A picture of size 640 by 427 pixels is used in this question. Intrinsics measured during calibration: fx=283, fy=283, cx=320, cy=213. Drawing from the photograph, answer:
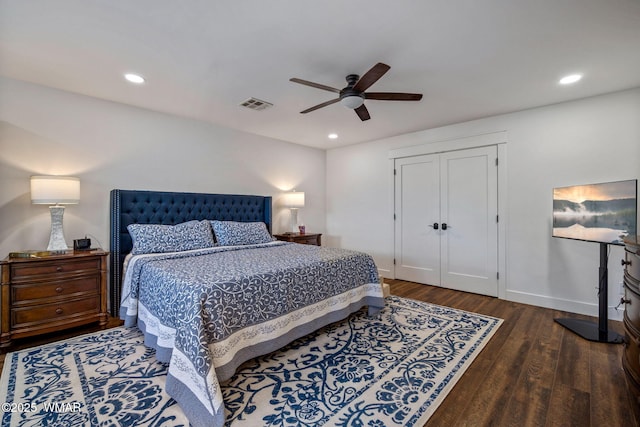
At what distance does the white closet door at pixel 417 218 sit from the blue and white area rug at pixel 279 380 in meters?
1.83

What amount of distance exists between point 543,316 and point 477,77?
279 cm

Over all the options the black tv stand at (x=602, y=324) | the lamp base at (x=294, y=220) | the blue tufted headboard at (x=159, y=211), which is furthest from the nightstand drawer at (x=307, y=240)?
the black tv stand at (x=602, y=324)

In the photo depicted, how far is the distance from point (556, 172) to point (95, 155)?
5.58 m

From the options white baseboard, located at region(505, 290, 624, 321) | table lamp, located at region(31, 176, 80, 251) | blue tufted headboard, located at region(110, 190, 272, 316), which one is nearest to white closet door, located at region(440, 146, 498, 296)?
white baseboard, located at region(505, 290, 624, 321)

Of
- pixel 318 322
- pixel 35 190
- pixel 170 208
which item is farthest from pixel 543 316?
pixel 35 190

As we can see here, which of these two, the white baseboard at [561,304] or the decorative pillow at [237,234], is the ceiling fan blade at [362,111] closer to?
the decorative pillow at [237,234]

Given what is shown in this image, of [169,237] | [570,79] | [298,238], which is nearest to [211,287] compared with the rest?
[169,237]

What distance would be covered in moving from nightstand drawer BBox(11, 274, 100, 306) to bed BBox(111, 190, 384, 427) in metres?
0.30

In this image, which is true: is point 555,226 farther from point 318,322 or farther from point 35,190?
point 35,190

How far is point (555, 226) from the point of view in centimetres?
313

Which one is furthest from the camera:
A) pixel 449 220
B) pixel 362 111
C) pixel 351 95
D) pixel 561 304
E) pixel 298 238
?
pixel 298 238

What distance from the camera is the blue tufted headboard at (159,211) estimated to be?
3.35 metres

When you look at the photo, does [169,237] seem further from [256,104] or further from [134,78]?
[256,104]

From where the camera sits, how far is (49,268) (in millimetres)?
2668
